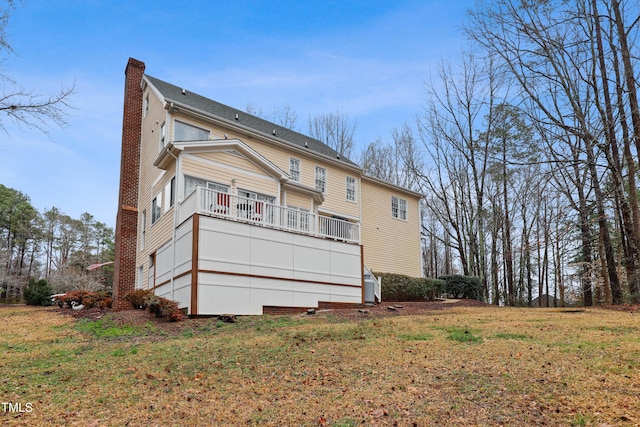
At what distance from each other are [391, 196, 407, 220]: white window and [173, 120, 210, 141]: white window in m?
10.8

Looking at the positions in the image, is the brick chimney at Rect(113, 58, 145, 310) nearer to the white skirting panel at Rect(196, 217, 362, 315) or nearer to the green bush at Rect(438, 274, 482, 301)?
the white skirting panel at Rect(196, 217, 362, 315)

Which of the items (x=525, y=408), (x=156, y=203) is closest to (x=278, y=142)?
(x=156, y=203)

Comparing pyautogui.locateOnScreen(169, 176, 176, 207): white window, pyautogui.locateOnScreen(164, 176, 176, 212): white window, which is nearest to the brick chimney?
pyautogui.locateOnScreen(164, 176, 176, 212): white window

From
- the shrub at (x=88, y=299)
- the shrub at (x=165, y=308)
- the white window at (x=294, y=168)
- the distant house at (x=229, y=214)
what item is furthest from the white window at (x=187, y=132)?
the shrub at (x=165, y=308)

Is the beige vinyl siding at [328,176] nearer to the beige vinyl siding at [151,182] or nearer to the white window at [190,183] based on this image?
the beige vinyl siding at [151,182]

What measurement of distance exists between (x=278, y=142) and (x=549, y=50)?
34.5ft

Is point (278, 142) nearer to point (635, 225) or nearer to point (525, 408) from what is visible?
point (635, 225)

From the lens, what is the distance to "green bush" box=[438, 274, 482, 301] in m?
23.2

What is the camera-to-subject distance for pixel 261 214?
14.6 metres

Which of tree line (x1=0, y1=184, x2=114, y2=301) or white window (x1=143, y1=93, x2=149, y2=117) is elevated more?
white window (x1=143, y1=93, x2=149, y2=117)

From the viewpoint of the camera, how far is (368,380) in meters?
6.00

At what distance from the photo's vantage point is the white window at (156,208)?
16173 millimetres

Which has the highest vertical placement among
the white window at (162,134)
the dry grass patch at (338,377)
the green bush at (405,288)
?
the white window at (162,134)

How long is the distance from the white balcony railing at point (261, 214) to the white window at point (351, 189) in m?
5.68
